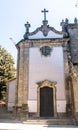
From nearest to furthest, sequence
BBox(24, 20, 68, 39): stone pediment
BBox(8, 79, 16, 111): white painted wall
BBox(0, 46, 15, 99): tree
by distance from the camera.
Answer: BBox(24, 20, 68, 39): stone pediment
BBox(8, 79, 16, 111): white painted wall
BBox(0, 46, 15, 99): tree

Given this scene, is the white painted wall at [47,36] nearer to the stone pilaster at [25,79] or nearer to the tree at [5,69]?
the stone pilaster at [25,79]

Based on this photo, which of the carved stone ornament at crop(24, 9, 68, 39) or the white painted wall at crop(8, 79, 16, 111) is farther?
the white painted wall at crop(8, 79, 16, 111)

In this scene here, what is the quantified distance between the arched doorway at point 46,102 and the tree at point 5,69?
1037cm

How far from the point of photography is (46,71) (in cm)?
1677

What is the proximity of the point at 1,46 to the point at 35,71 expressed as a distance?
15282 millimetres

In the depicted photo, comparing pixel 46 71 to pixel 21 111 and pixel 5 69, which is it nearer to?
pixel 21 111

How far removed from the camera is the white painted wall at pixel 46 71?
1620 cm

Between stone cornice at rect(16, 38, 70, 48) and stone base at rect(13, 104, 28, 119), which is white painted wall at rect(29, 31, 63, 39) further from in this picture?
stone base at rect(13, 104, 28, 119)

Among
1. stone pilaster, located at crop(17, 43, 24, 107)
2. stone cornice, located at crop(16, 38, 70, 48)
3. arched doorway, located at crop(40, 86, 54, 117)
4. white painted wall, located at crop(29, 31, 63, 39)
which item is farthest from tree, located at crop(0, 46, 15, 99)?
arched doorway, located at crop(40, 86, 54, 117)

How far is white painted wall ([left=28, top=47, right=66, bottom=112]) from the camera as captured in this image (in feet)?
53.2

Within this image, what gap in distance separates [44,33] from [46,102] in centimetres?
634

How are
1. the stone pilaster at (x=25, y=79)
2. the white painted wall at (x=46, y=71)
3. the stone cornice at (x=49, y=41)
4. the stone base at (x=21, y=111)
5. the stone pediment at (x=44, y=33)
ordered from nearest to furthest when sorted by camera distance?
the stone base at (x=21, y=111) < the stone pilaster at (x=25, y=79) < the white painted wall at (x=46, y=71) < the stone cornice at (x=49, y=41) < the stone pediment at (x=44, y=33)

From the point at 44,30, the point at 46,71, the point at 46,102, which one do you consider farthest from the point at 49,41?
the point at 46,102

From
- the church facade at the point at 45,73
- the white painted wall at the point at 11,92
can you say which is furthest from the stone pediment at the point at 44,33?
the white painted wall at the point at 11,92
